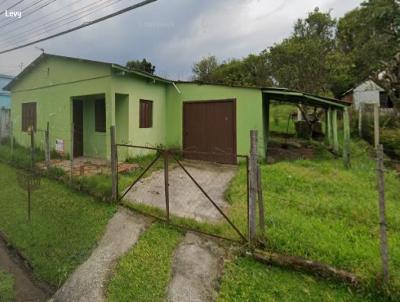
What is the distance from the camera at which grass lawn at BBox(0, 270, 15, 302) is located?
4.17 m

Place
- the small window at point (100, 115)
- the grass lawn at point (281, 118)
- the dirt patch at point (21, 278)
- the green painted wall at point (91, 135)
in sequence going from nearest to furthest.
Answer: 1. the dirt patch at point (21, 278)
2. the small window at point (100, 115)
3. the green painted wall at point (91, 135)
4. the grass lawn at point (281, 118)

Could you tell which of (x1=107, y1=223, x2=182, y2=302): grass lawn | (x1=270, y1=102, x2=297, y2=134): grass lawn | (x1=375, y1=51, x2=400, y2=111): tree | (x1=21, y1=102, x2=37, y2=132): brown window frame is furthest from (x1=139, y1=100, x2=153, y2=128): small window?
(x1=375, y1=51, x2=400, y2=111): tree

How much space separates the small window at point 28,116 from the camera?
13125 mm

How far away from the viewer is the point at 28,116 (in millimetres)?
13477

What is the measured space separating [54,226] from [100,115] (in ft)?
20.0

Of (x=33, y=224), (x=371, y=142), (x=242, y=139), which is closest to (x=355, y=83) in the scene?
(x=371, y=142)

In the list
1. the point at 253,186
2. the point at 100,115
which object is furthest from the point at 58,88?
the point at 253,186

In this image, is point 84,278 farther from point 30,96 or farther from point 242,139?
point 30,96

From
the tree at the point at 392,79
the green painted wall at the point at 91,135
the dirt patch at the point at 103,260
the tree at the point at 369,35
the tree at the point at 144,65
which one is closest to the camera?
the dirt patch at the point at 103,260

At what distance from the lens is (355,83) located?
26.9m

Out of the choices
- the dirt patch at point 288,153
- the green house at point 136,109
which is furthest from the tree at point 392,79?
the dirt patch at point 288,153

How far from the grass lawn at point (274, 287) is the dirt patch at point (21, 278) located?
2762mm

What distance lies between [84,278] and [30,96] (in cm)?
1188

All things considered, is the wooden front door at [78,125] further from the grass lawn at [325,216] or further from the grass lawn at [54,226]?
the grass lawn at [325,216]
